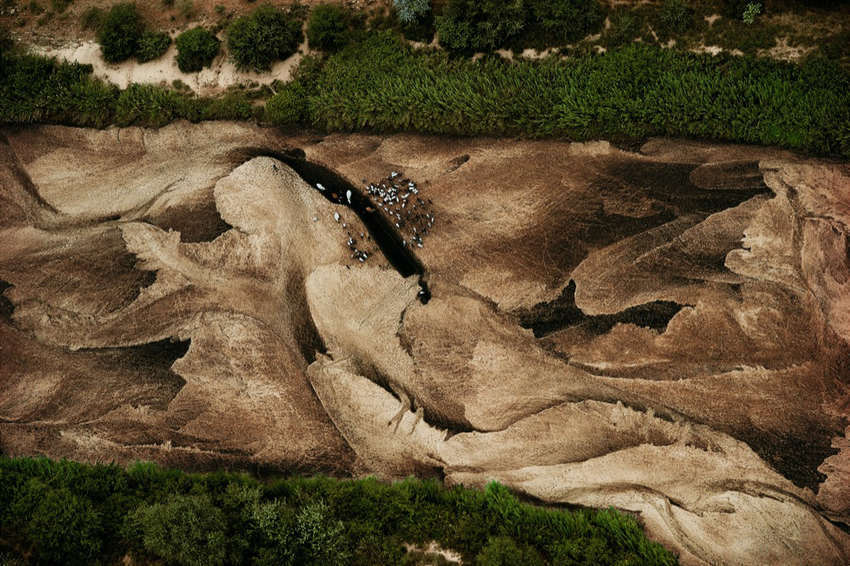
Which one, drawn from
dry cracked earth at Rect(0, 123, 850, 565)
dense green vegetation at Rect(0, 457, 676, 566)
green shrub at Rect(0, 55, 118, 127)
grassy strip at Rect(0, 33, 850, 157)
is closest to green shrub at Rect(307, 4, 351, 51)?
grassy strip at Rect(0, 33, 850, 157)

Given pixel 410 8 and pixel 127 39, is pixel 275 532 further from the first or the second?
pixel 127 39

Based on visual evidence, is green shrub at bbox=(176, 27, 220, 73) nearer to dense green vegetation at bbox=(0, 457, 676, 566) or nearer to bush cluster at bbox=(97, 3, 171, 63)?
bush cluster at bbox=(97, 3, 171, 63)

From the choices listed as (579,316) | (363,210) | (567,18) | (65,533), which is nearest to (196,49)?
(363,210)

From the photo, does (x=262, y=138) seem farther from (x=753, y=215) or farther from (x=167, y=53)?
(x=753, y=215)

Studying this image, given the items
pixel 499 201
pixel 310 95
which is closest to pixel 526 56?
pixel 499 201

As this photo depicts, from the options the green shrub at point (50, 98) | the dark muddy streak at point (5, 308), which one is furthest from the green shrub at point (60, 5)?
the dark muddy streak at point (5, 308)

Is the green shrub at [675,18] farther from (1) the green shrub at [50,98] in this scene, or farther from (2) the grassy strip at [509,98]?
(1) the green shrub at [50,98]

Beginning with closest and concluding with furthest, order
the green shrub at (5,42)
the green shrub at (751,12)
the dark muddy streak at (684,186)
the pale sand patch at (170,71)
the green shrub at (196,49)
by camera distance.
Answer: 1. the dark muddy streak at (684,186)
2. the green shrub at (751,12)
3. the green shrub at (196,49)
4. the pale sand patch at (170,71)
5. the green shrub at (5,42)
